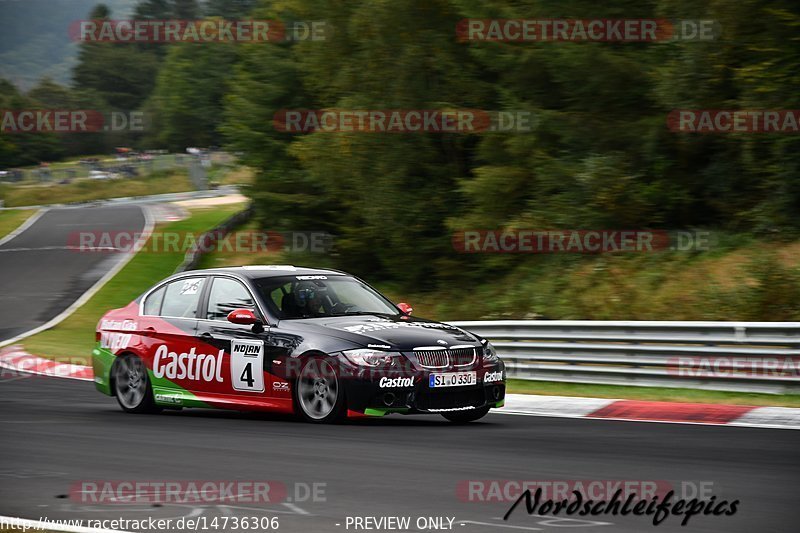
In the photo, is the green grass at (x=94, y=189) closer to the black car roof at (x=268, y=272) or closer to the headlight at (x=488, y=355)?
the black car roof at (x=268, y=272)

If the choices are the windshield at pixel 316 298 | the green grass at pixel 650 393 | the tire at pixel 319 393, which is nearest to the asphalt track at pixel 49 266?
the green grass at pixel 650 393

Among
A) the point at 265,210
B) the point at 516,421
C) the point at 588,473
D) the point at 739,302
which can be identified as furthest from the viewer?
the point at 265,210

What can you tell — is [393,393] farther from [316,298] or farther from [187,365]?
[187,365]

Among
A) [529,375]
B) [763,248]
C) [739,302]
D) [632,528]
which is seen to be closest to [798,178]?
[763,248]

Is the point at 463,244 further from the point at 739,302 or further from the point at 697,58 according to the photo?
the point at 739,302

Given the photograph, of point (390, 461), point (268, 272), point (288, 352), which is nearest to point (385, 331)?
point (288, 352)

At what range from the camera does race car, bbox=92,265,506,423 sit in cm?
1021

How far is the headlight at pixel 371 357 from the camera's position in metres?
10.1

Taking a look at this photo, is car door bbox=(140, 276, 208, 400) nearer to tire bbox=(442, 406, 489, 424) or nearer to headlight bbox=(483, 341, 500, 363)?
tire bbox=(442, 406, 489, 424)

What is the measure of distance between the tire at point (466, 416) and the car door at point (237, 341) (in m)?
1.59

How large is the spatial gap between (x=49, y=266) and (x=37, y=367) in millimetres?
18758

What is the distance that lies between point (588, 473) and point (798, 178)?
12.9m

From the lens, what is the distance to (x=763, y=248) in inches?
752

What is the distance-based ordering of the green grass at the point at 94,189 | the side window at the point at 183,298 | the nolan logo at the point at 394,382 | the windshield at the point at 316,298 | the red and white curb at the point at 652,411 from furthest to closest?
the green grass at the point at 94,189
the side window at the point at 183,298
the windshield at the point at 316,298
the red and white curb at the point at 652,411
the nolan logo at the point at 394,382
